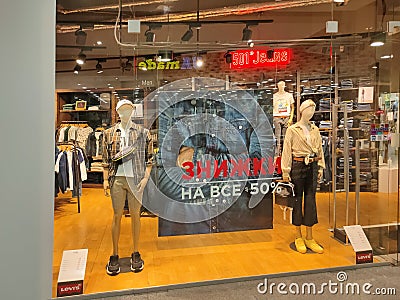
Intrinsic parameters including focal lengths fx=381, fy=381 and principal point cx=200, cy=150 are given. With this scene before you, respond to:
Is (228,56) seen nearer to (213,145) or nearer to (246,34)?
(246,34)

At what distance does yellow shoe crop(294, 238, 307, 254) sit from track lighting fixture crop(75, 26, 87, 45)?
293 centimetres

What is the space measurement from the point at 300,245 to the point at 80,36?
3032mm

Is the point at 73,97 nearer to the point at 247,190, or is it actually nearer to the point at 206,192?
the point at 206,192

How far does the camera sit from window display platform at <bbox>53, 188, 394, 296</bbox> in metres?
3.23

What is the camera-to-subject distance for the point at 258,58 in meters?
4.14

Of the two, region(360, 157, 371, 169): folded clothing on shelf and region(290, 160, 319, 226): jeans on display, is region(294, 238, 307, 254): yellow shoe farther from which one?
region(360, 157, 371, 169): folded clothing on shelf

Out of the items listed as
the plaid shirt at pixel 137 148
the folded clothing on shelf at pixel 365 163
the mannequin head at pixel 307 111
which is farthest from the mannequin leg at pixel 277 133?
the plaid shirt at pixel 137 148

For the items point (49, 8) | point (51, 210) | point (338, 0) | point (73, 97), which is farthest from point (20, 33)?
point (338, 0)

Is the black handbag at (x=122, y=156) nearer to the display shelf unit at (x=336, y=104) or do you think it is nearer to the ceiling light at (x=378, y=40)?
the display shelf unit at (x=336, y=104)

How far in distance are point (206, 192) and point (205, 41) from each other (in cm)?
159

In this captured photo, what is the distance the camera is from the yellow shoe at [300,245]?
151 inches

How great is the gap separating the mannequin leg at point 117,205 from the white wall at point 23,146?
1.29m

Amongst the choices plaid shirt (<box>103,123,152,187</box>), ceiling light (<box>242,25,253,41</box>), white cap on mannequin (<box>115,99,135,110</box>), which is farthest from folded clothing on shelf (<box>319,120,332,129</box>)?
white cap on mannequin (<box>115,99,135,110</box>)

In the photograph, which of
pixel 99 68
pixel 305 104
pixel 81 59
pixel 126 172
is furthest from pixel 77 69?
pixel 305 104
